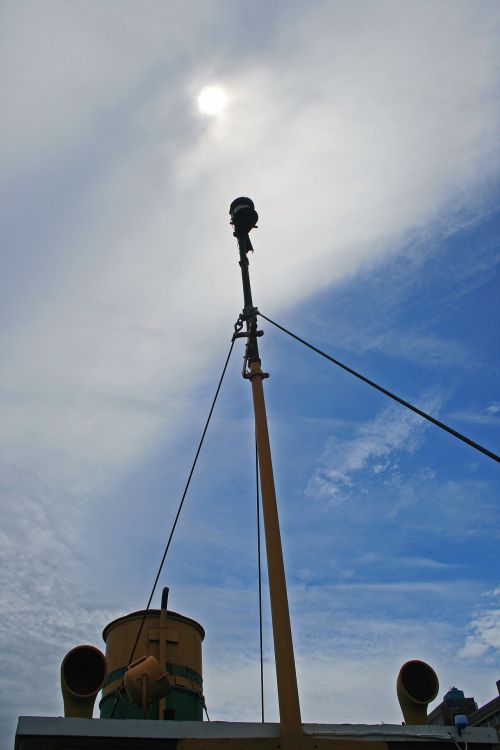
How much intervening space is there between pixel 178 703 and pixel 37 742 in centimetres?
468

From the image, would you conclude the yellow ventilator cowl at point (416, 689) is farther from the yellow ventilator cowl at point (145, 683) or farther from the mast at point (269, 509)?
the yellow ventilator cowl at point (145, 683)

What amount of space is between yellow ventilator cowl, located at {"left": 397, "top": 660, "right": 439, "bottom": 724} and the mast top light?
24.8ft

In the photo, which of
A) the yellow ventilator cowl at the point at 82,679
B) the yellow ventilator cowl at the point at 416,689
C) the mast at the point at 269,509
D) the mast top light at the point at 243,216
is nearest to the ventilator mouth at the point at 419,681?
the yellow ventilator cowl at the point at 416,689

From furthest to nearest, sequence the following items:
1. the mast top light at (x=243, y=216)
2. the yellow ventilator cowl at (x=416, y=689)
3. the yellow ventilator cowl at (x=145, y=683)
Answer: the mast top light at (x=243, y=216) < the yellow ventilator cowl at (x=416, y=689) < the yellow ventilator cowl at (x=145, y=683)

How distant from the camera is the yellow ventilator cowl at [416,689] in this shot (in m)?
7.54

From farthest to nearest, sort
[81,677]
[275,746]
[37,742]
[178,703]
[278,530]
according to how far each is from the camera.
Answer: [178,703] → [278,530] → [81,677] → [275,746] → [37,742]

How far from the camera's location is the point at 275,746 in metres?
5.86

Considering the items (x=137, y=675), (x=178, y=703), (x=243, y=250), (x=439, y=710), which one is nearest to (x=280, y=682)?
(x=137, y=675)

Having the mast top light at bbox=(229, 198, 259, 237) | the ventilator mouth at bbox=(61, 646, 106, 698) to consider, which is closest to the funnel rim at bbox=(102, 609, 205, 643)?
the ventilator mouth at bbox=(61, 646, 106, 698)

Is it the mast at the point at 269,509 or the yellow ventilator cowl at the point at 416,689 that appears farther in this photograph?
the yellow ventilator cowl at the point at 416,689

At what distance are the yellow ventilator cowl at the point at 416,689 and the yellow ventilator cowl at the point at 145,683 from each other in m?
3.34

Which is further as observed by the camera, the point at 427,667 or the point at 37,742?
the point at 427,667

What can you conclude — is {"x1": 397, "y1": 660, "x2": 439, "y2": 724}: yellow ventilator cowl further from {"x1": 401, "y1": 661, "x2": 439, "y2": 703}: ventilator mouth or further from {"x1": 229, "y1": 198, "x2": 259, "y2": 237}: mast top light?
{"x1": 229, "y1": 198, "x2": 259, "y2": 237}: mast top light

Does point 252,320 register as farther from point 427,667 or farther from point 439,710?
point 439,710
